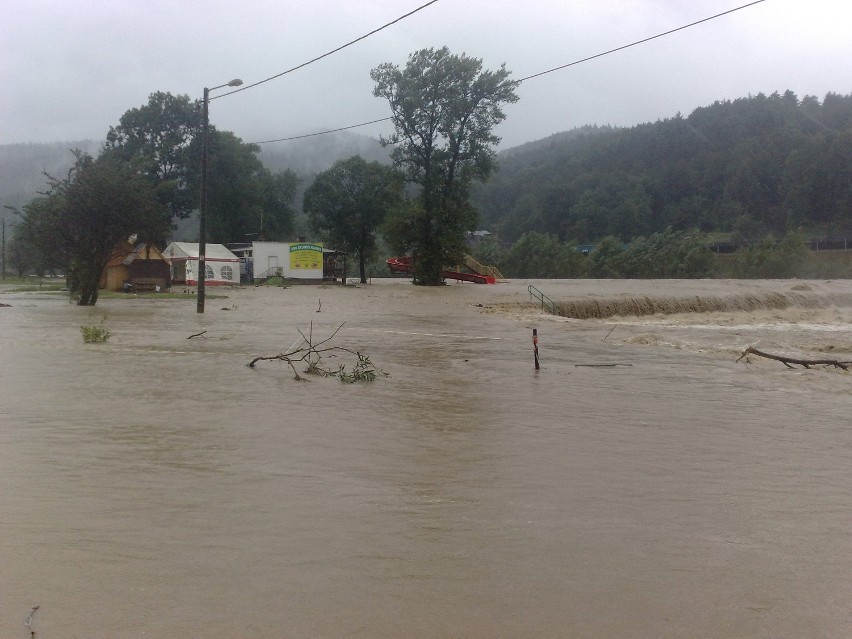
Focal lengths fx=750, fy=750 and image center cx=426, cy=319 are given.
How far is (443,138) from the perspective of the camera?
5238 centimetres

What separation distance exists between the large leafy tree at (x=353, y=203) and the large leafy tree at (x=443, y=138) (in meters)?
19.6

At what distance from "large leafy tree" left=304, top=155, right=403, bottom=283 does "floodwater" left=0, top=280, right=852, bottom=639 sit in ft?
197

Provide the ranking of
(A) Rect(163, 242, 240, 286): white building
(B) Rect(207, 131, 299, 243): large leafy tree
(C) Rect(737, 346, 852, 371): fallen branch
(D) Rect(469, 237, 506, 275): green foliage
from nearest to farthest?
1. (C) Rect(737, 346, 852, 371): fallen branch
2. (A) Rect(163, 242, 240, 286): white building
3. (B) Rect(207, 131, 299, 243): large leafy tree
4. (D) Rect(469, 237, 506, 275): green foliage

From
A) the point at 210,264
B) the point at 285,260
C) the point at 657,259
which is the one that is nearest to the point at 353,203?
the point at 285,260

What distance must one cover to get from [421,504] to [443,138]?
4865cm

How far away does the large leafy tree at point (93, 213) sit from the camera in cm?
3083

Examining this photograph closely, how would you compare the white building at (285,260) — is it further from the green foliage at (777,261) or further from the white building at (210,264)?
the green foliage at (777,261)

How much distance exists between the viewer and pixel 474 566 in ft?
15.1

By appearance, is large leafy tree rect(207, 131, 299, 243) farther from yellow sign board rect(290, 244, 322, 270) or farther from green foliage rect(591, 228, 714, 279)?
green foliage rect(591, 228, 714, 279)

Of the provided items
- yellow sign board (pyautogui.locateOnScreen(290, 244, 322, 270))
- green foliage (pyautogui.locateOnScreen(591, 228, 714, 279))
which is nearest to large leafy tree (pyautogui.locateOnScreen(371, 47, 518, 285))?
yellow sign board (pyautogui.locateOnScreen(290, 244, 322, 270))

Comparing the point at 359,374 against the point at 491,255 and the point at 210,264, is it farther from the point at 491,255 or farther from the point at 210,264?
the point at 491,255

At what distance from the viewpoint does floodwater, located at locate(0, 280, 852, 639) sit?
13.2 ft

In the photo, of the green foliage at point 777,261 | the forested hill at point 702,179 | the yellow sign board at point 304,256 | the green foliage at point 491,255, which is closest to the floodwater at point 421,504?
the yellow sign board at point 304,256

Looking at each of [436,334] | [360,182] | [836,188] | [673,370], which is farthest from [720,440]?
[836,188]
